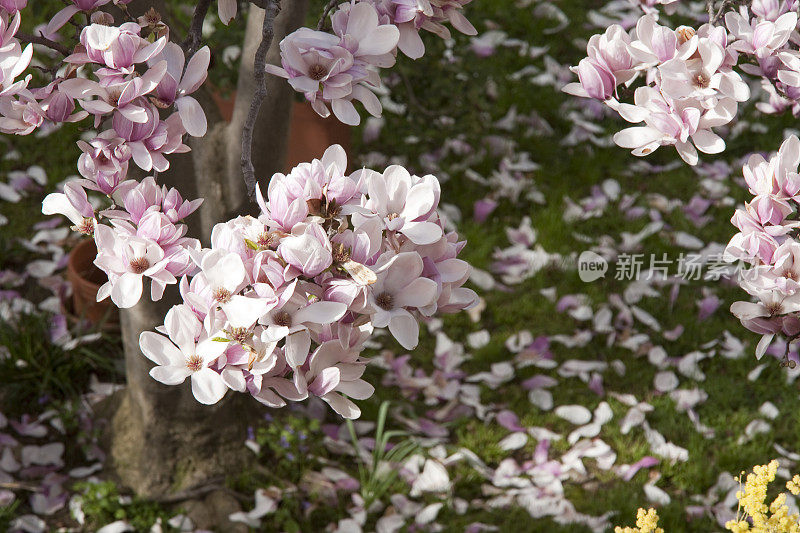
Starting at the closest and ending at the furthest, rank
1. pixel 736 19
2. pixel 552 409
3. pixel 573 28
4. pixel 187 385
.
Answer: pixel 736 19, pixel 187 385, pixel 552 409, pixel 573 28

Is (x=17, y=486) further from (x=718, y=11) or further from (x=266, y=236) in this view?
(x=718, y=11)

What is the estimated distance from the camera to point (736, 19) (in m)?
1.62

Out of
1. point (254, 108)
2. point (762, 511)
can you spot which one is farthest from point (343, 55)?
point (762, 511)

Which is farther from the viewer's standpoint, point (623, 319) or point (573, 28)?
point (573, 28)

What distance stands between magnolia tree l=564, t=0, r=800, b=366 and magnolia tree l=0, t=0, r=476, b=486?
351 millimetres

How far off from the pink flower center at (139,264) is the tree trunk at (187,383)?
3.34ft

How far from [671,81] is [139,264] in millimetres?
899

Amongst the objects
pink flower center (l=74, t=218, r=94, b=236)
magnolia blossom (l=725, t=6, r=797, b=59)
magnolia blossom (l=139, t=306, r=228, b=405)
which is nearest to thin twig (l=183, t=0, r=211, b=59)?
pink flower center (l=74, t=218, r=94, b=236)

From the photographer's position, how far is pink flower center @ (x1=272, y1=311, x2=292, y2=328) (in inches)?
47.0

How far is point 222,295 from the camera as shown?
118 centimetres

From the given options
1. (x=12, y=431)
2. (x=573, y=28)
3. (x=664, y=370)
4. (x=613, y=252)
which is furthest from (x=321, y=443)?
(x=573, y=28)

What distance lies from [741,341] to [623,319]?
0.47m

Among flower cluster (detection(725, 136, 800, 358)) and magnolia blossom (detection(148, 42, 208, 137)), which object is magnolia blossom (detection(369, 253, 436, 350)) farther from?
flower cluster (detection(725, 136, 800, 358))

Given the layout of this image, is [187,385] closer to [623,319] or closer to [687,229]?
[623,319]
